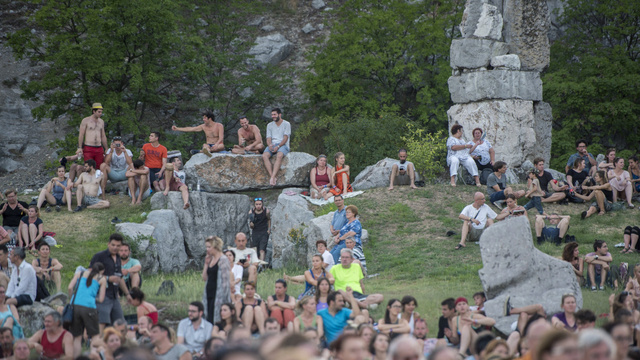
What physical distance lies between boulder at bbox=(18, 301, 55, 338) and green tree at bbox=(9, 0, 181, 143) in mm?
10858

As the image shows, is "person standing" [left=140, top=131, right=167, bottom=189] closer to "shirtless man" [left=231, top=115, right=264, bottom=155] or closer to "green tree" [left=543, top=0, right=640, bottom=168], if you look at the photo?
"shirtless man" [left=231, top=115, right=264, bottom=155]

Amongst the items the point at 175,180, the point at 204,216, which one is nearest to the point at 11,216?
the point at 175,180

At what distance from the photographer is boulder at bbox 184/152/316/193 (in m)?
16.9

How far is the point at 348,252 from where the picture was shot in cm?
1047

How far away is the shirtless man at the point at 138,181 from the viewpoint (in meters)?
16.1

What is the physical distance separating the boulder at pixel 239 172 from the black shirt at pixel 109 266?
24.7 ft

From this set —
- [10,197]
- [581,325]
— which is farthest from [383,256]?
[10,197]

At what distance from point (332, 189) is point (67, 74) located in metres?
9.11

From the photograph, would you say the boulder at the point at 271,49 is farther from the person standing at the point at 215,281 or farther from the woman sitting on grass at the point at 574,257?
the person standing at the point at 215,281

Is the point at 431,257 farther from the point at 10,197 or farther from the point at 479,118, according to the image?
the point at 10,197

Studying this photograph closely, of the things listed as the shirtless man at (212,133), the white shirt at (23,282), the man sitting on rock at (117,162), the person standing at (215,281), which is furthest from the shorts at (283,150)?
the person standing at (215,281)

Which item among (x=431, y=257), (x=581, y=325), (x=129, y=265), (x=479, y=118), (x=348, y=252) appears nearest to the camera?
(x=581, y=325)

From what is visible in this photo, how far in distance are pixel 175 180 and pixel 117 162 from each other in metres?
1.65

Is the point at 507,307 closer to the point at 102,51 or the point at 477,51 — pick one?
the point at 477,51
